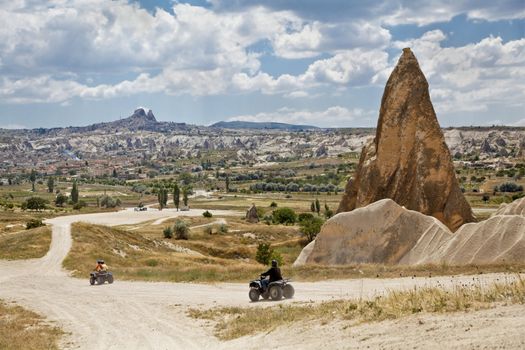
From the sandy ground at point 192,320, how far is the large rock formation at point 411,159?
17664mm

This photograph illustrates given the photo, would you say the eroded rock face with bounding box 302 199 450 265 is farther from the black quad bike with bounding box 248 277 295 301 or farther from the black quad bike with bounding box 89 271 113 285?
the black quad bike with bounding box 89 271 113 285

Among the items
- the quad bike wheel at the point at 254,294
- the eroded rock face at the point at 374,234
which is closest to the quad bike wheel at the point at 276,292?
the quad bike wheel at the point at 254,294

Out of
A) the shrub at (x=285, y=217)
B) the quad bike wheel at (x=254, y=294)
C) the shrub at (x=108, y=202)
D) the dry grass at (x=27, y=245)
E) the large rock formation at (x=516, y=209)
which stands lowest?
the shrub at (x=108, y=202)

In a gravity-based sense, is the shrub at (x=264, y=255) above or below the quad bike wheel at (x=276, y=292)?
below

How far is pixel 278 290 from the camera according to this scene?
26.1 meters

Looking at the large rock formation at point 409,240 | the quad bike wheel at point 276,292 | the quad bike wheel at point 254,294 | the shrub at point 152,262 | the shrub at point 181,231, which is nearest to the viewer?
the quad bike wheel at point 276,292

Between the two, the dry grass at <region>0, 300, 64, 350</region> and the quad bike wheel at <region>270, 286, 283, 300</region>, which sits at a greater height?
the quad bike wheel at <region>270, 286, 283, 300</region>

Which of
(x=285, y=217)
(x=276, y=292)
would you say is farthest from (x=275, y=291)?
(x=285, y=217)

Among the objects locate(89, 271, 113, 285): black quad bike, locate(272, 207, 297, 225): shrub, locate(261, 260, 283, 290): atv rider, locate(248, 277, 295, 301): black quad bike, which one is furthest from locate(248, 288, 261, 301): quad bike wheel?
locate(272, 207, 297, 225): shrub

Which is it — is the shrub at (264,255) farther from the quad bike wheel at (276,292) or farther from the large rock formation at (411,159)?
the quad bike wheel at (276,292)

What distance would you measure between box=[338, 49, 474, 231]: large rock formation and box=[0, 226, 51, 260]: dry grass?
28.5 m

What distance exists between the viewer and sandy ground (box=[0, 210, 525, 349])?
13.9 meters

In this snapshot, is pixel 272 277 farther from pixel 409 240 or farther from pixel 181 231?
pixel 181 231

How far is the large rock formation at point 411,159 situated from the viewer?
44.6m
